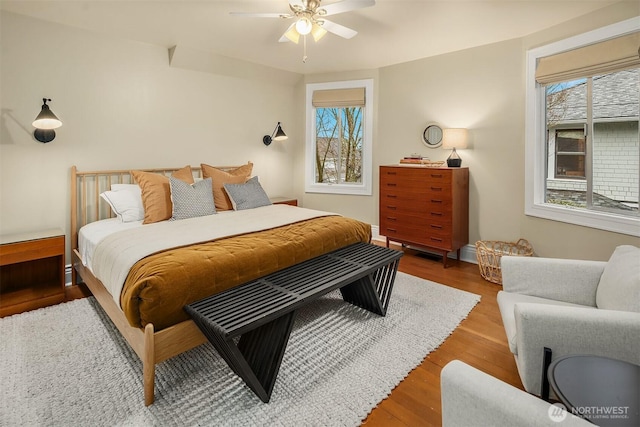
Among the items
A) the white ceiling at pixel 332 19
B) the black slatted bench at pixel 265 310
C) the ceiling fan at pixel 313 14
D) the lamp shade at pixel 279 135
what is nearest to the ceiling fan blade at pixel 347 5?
the ceiling fan at pixel 313 14

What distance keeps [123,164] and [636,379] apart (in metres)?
4.36

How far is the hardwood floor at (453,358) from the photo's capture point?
174 centimetres

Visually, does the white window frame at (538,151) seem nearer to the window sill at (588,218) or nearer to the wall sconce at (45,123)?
the window sill at (588,218)

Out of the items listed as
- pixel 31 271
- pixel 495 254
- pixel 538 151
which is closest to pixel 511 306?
pixel 495 254

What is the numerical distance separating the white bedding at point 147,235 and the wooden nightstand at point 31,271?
258 mm

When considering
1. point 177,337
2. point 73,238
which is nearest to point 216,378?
point 177,337

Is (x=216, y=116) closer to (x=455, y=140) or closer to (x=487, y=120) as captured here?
(x=455, y=140)

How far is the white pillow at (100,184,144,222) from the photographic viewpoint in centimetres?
328

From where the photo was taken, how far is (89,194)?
355 cm

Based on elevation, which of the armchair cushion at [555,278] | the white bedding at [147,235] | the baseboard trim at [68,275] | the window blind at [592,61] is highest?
the window blind at [592,61]

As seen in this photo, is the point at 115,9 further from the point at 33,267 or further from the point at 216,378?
the point at 216,378

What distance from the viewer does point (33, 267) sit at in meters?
3.27

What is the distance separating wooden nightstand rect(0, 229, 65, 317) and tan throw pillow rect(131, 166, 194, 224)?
744 mm

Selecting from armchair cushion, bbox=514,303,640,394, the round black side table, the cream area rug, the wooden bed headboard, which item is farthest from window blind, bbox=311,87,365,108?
the round black side table
